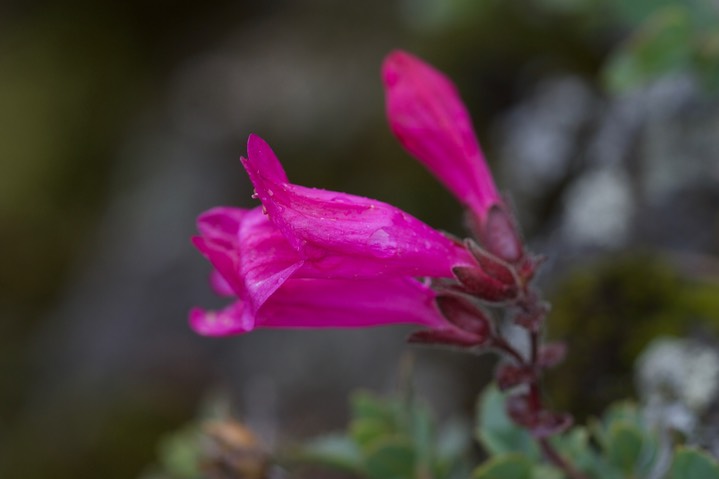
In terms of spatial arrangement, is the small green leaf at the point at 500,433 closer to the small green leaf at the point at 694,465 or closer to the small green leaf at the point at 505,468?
the small green leaf at the point at 505,468

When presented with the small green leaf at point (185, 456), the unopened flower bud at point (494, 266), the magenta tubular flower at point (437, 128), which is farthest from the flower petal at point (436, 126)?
the small green leaf at point (185, 456)

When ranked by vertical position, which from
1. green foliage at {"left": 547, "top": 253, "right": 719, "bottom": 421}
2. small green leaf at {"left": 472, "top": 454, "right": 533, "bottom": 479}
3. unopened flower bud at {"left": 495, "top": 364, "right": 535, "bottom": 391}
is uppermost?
unopened flower bud at {"left": 495, "top": 364, "right": 535, "bottom": 391}

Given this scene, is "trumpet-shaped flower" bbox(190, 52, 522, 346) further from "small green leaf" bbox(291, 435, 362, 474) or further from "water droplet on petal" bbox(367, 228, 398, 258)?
"small green leaf" bbox(291, 435, 362, 474)

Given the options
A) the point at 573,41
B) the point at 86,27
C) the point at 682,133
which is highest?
the point at 86,27

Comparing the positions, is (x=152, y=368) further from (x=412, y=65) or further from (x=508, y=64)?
(x=412, y=65)

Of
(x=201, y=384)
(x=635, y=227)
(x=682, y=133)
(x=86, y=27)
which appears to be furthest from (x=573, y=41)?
(x=86, y=27)

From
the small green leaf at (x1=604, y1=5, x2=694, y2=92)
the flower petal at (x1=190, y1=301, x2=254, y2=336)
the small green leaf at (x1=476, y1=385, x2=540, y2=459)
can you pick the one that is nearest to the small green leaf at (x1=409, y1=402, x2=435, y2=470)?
the small green leaf at (x1=476, y1=385, x2=540, y2=459)

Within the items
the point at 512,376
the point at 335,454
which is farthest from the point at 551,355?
the point at 335,454
